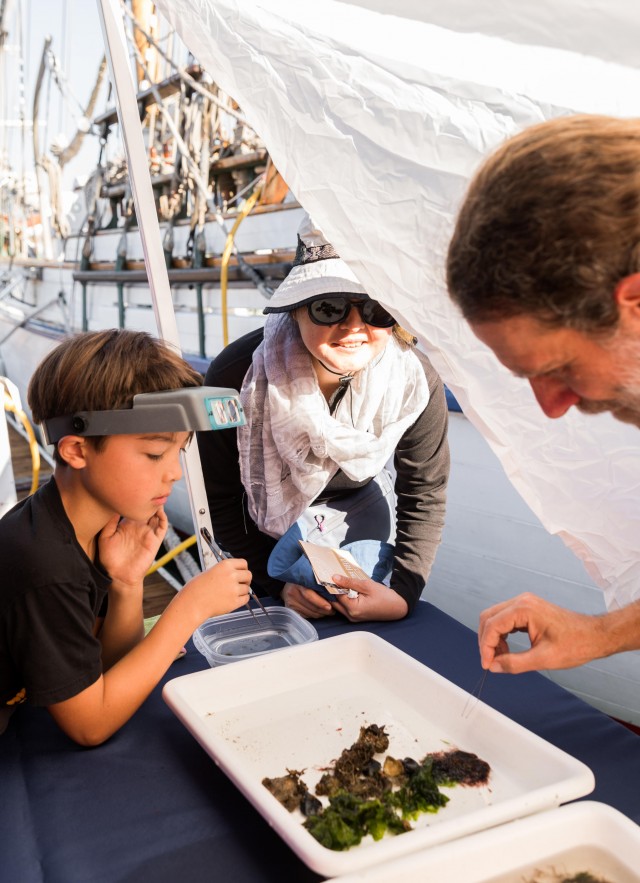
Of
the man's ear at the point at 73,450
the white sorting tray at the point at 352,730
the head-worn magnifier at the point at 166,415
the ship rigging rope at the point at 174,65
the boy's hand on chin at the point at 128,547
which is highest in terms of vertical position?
the ship rigging rope at the point at 174,65

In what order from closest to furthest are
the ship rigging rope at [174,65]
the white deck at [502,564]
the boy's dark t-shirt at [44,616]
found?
the boy's dark t-shirt at [44,616]
the white deck at [502,564]
the ship rigging rope at [174,65]

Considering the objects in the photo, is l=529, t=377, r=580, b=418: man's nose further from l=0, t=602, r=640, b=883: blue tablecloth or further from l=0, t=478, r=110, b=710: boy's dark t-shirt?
l=0, t=478, r=110, b=710: boy's dark t-shirt

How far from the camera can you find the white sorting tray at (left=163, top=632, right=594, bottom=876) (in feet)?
2.77

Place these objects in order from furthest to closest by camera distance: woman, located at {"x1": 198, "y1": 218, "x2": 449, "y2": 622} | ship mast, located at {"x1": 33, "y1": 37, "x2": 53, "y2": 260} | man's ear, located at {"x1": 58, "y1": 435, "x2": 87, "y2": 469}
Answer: ship mast, located at {"x1": 33, "y1": 37, "x2": 53, "y2": 260}, woman, located at {"x1": 198, "y1": 218, "x2": 449, "y2": 622}, man's ear, located at {"x1": 58, "y1": 435, "x2": 87, "y2": 469}

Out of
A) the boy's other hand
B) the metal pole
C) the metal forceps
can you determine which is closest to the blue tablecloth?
the boy's other hand

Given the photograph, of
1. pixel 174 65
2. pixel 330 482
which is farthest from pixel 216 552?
pixel 174 65

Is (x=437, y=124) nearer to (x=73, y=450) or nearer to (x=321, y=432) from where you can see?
(x=73, y=450)

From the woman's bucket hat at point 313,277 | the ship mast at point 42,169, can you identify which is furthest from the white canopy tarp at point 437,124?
the ship mast at point 42,169

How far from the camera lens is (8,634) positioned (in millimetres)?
1074

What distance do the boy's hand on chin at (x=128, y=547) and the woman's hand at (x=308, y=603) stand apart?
0.35 m

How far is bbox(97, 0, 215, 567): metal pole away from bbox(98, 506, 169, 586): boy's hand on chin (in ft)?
1.03

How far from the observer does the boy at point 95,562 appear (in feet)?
3.52

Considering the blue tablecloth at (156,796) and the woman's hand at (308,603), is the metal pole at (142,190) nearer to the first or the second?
the woman's hand at (308,603)

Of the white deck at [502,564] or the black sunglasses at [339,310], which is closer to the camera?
the black sunglasses at [339,310]
